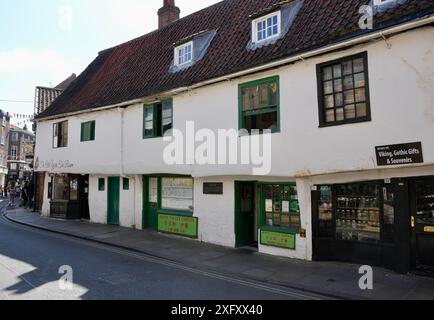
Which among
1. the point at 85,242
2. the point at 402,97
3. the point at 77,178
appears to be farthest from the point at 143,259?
the point at 77,178

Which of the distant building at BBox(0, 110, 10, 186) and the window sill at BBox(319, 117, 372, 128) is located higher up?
the distant building at BBox(0, 110, 10, 186)

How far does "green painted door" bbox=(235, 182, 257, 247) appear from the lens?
38.5ft

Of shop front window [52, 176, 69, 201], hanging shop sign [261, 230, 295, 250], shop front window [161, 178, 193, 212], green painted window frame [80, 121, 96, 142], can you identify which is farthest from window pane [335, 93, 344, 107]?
shop front window [52, 176, 69, 201]

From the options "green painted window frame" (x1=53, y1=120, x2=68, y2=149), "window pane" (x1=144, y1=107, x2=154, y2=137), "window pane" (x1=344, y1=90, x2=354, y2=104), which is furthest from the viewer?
"green painted window frame" (x1=53, y1=120, x2=68, y2=149)

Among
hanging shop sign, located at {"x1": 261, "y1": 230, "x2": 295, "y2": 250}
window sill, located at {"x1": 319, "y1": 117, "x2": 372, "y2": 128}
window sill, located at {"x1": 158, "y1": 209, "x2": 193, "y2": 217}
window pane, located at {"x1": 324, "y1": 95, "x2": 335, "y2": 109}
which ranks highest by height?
window pane, located at {"x1": 324, "y1": 95, "x2": 335, "y2": 109}

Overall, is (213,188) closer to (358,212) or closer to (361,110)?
(358,212)

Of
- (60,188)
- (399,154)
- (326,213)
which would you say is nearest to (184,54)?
(326,213)

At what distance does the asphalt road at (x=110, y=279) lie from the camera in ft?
22.9

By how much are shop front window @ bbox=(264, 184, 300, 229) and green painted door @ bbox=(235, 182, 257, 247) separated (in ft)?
2.89

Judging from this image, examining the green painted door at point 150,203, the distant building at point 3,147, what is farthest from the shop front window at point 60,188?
the distant building at point 3,147

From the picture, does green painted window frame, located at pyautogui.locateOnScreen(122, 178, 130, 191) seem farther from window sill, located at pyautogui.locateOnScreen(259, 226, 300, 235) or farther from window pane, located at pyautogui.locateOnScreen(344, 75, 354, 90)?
window pane, located at pyautogui.locateOnScreen(344, 75, 354, 90)

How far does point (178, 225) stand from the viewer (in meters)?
13.5

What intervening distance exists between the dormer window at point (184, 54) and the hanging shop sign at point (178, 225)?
5948mm
